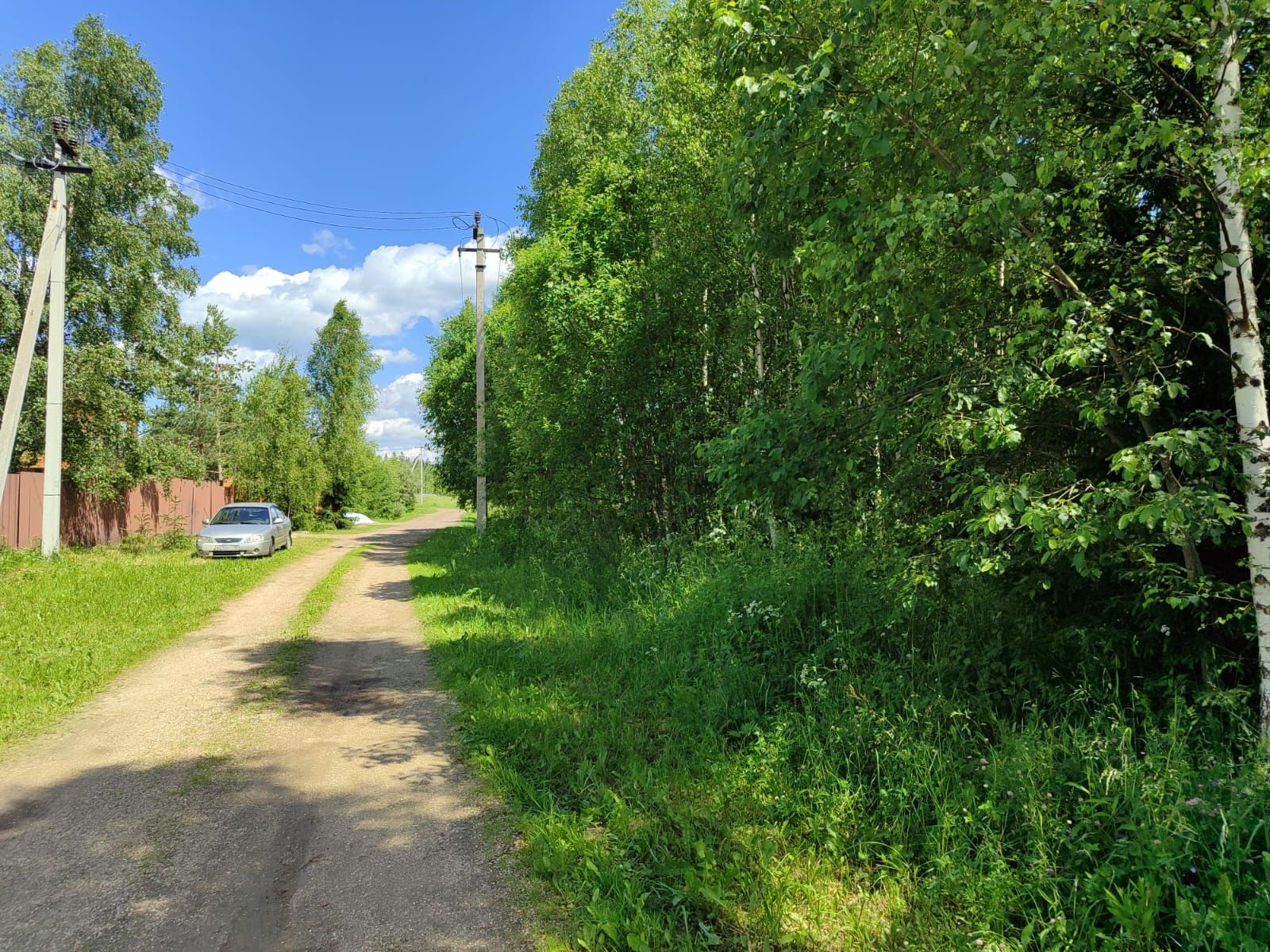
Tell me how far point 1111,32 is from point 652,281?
760 cm

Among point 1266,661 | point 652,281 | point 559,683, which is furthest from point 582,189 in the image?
point 1266,661

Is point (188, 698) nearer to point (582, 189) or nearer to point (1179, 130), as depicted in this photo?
point (1179, 130)

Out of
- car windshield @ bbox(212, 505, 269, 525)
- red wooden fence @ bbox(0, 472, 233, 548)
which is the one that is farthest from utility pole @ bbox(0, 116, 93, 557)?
car windshield @ bbox(212, 505, 269, 525)

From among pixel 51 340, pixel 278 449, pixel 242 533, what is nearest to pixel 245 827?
pixel 51 340

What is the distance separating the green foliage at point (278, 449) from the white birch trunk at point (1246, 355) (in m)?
32.1

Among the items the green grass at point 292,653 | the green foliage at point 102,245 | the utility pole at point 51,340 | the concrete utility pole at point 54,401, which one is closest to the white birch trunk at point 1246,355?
the green grass at point 292,653

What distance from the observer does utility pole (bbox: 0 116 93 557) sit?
13.5m

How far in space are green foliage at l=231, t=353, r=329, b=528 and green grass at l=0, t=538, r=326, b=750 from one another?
41.5 ft

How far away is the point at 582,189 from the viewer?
11.9 m

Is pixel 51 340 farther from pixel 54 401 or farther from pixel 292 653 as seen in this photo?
pixel 292 653

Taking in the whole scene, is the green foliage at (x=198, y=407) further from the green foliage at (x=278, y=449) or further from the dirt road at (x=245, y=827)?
the dirt road at (x=245, y=827)

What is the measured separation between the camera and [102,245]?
64.3ft

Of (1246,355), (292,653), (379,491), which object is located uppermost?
(1246,355)

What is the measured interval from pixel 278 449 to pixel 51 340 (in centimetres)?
1554
